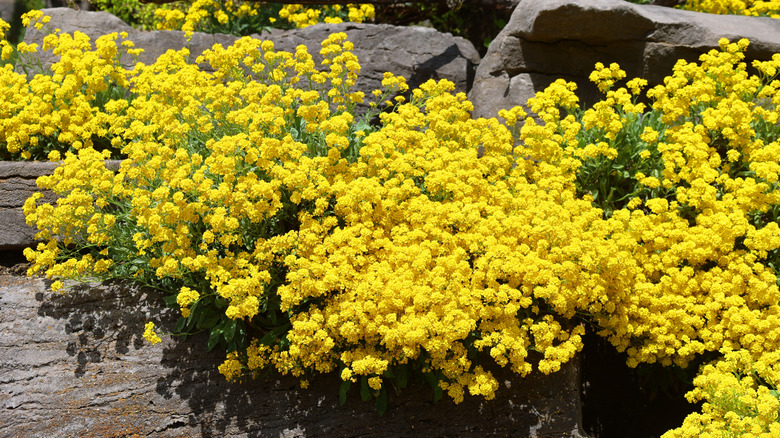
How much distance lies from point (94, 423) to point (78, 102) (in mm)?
2374

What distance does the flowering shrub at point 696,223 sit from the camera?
11.4ft

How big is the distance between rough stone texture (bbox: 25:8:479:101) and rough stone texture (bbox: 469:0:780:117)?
20.9 inches

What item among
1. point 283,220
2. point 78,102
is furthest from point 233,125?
point 78,102

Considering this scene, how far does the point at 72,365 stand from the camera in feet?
12.8

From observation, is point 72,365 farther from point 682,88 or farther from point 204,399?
point 682,88

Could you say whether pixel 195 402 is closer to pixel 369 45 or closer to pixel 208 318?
pixel 208 318

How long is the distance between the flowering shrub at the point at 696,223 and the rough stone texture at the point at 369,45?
1.63 metres

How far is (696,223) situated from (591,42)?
211 centimetres

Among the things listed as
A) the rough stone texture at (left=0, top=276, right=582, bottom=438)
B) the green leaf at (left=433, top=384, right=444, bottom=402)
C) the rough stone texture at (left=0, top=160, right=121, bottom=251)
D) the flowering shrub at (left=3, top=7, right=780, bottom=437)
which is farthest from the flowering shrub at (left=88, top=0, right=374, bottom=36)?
the green leaf at (left=433, top=384, right=444, bottom=402)

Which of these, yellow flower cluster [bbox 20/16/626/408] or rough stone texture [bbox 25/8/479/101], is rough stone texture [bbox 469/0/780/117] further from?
yellow flower cluster [bbox 20/16/626/408]

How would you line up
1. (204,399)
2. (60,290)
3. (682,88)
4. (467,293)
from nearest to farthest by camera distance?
(467,293)
(204,399)
(60,290)
(682,88)

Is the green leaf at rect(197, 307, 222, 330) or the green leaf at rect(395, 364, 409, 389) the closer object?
the green leaf at rect(395, 364, 409, 389)

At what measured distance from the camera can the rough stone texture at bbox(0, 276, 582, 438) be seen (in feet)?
12.3

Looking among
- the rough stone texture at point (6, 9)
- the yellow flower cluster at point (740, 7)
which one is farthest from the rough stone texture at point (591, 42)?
the rough stone texture at point (6, 9)
